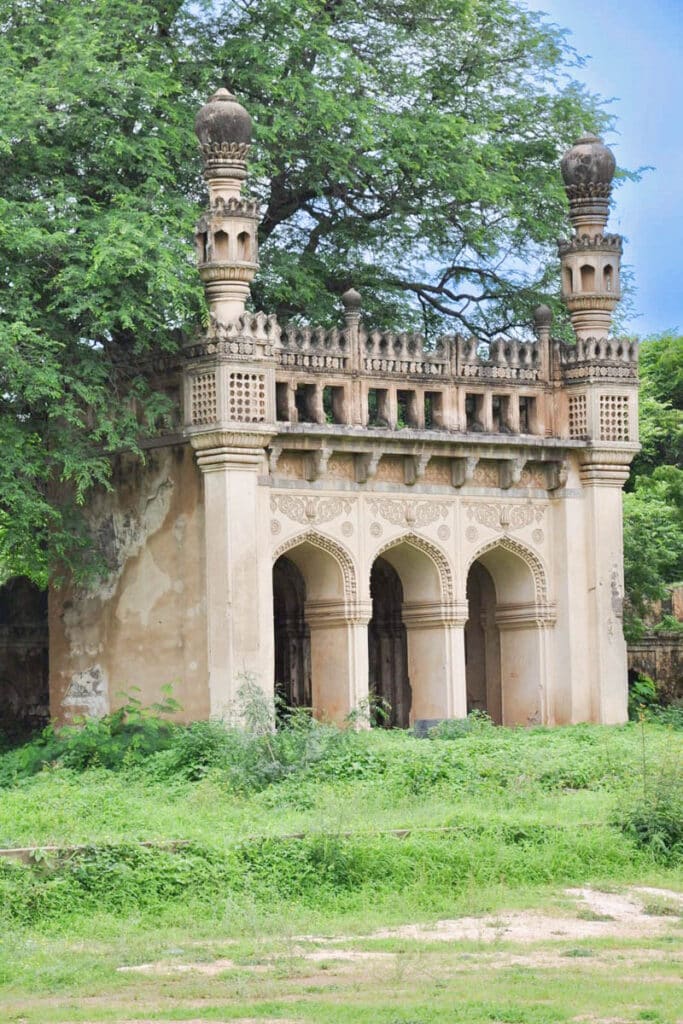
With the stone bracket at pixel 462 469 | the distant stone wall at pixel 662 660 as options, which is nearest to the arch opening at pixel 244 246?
the stone bracket at pixel 462 469

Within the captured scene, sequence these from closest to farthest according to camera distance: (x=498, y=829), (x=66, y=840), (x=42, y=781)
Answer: (x=66, y=840)
(x=498, y=829)
(x=42, y=781)

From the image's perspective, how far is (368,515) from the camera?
2100 cm

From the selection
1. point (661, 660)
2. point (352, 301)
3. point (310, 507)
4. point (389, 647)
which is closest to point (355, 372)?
point (352, 301)

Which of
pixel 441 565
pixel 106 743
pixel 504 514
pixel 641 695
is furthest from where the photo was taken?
pixel 641 695

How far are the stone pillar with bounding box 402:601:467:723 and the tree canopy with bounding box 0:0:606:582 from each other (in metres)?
3.76

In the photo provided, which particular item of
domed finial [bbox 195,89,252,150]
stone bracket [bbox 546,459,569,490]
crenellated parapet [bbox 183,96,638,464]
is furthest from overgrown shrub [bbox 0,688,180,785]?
domed finial [bbox 195,89,252,150]

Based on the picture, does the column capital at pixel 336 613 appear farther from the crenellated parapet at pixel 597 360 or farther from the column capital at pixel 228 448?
the crenellated parapet at pixel 597 360

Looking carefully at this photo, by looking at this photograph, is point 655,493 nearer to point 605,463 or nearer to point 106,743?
point 605,463

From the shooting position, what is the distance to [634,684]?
25.2m

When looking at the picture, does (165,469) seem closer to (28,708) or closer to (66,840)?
(28,708)

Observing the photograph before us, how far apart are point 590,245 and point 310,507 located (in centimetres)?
458

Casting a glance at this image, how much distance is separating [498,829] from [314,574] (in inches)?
286

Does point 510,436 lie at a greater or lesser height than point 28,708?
greater

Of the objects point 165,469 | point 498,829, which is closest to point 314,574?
point 165,469
